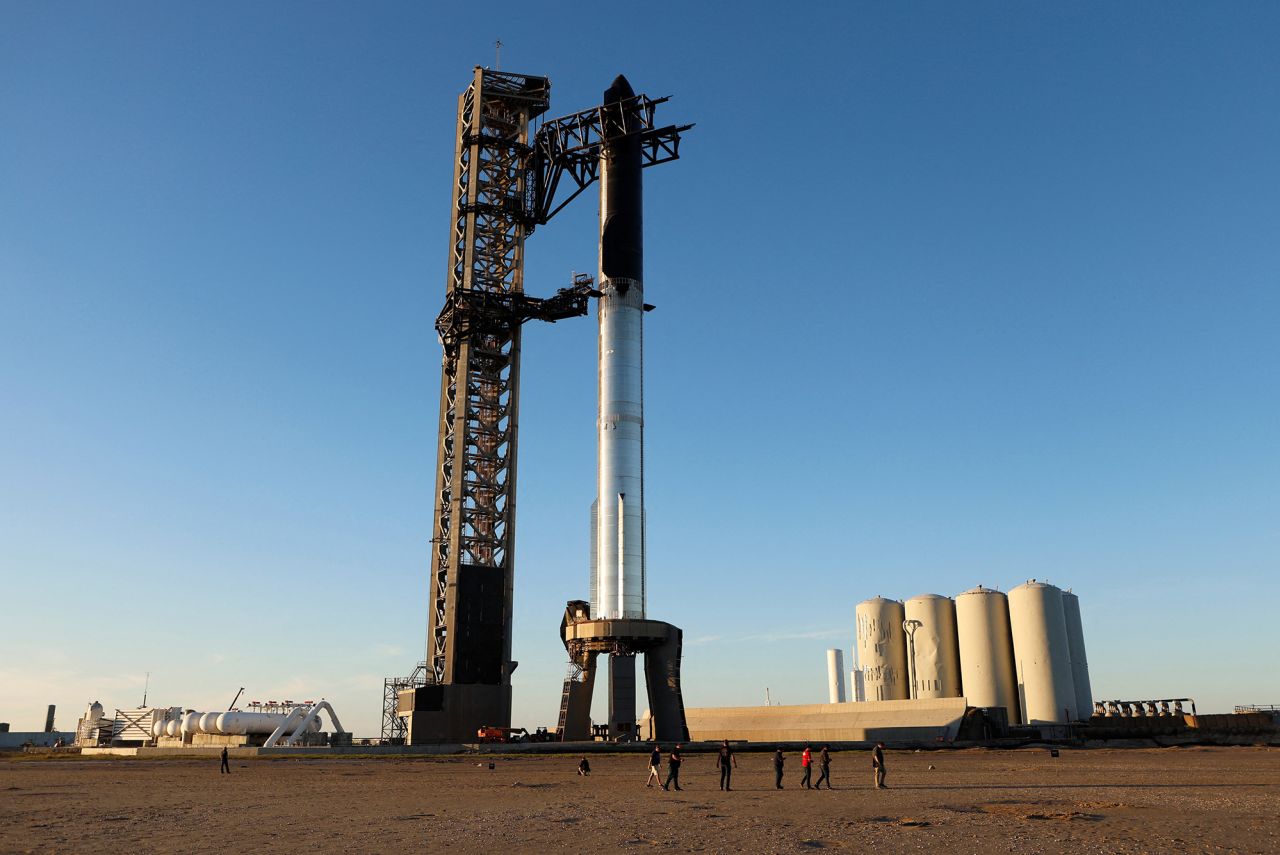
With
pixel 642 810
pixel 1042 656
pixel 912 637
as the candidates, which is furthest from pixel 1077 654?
pixel 642 810

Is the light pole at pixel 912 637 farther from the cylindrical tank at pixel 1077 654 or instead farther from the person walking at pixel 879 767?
the person walking at pixel 879 767

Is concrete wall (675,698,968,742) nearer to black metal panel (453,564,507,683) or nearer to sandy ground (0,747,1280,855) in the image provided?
black metal panel (453,564,507,683)

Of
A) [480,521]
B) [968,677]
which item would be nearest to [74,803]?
[480,521]

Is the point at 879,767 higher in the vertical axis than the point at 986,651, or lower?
lower

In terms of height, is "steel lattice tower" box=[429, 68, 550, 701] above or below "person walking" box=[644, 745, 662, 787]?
above

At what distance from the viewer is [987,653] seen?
8519cm

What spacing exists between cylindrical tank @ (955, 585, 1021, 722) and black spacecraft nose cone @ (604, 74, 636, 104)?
51447mm

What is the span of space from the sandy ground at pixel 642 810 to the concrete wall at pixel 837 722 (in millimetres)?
26917

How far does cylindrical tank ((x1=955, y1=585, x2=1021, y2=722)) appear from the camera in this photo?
8438 cm

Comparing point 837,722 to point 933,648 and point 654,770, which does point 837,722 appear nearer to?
point 933,648

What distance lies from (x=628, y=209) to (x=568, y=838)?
2017 inches

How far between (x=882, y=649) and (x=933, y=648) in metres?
4.80

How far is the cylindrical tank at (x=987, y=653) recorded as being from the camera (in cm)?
8438

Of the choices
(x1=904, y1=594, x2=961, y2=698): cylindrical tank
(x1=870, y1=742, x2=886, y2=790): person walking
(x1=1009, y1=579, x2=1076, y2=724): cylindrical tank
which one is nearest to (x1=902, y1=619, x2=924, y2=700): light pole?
(x1=904, y1=594, x2=961, y2=698): cylindrical tank
